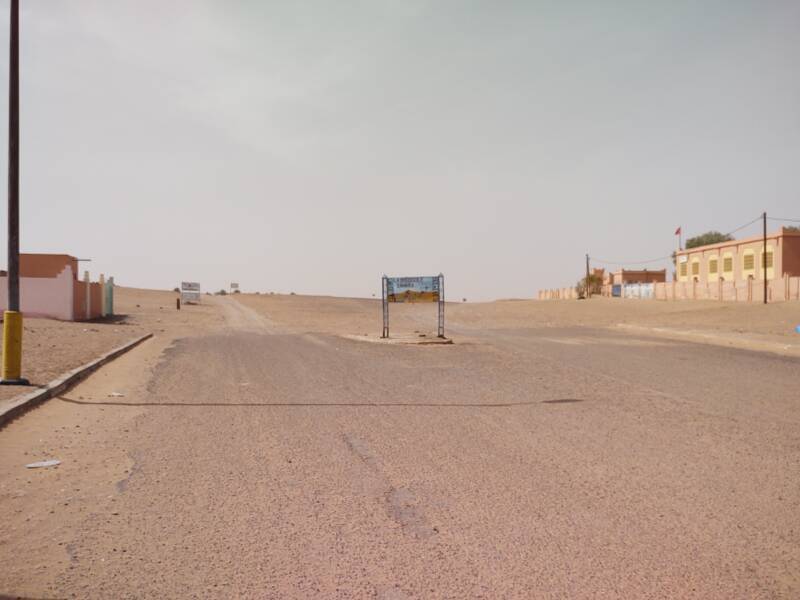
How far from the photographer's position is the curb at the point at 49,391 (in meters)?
8.21

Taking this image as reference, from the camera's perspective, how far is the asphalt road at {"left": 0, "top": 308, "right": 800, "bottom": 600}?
3551mm

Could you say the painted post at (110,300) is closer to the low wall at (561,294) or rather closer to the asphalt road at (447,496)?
the asphalt road at (447,496)

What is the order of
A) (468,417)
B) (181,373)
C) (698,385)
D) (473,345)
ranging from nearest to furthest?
(468,417), (698,385), (181,373), (473,345)

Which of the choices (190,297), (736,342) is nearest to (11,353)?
(736,342)

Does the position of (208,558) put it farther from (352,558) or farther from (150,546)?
(352,558)

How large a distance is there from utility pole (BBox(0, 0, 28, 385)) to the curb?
1.89 feet

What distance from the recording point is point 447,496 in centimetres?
502

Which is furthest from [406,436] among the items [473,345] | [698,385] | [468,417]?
[473,345]

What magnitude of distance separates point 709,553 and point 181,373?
11.5m

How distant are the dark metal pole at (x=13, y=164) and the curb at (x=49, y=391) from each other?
1.57 m

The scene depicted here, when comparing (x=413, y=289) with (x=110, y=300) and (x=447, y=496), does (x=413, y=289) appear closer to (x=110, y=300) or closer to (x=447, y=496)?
(x=447, y=496)

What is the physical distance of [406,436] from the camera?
729 cm

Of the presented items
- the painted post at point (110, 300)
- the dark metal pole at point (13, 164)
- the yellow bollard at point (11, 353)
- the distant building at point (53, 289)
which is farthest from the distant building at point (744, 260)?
the yellow bollard at point (11, 353)

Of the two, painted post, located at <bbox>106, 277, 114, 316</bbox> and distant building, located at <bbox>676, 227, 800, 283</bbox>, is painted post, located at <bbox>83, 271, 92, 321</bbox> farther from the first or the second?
distant building, located at <bbox>676, 227, 800, 283</bbox>
